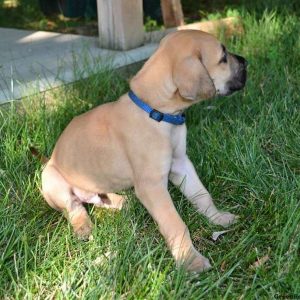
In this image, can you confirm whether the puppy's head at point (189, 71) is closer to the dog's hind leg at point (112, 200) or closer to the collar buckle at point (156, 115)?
the collar buckle at point (156, 115)

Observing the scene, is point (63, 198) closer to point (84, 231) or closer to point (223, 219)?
point (84, 231)

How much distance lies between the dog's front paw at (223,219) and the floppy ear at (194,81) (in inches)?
26.9

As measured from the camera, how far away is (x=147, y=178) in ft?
9.33

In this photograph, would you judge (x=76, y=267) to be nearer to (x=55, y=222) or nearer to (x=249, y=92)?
(x=55, y=222)

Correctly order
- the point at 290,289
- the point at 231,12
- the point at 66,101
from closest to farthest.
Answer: the point at 290,289 < the point at 66,101 < the point at 231,12

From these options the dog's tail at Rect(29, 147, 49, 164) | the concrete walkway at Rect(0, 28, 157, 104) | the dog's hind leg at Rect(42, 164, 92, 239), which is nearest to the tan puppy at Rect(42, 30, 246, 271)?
the dog's hind leg at Rect(42, 164, 92, 239)

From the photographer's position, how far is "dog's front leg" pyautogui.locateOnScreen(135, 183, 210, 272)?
2.59 meters

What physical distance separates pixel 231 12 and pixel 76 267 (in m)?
4.50

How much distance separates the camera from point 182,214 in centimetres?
307

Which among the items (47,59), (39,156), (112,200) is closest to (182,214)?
(112,200)

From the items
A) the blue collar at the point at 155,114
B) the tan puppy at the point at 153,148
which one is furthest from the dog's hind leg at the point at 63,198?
the blue collar at the point at 155,114

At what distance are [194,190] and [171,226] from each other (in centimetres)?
45

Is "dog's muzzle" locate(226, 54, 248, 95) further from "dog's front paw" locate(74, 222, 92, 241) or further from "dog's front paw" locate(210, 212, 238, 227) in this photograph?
"dog's front paw" locate(74, 222, 92, 241)

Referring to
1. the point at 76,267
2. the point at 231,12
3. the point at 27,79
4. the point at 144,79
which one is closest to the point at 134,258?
the point at 76,267
